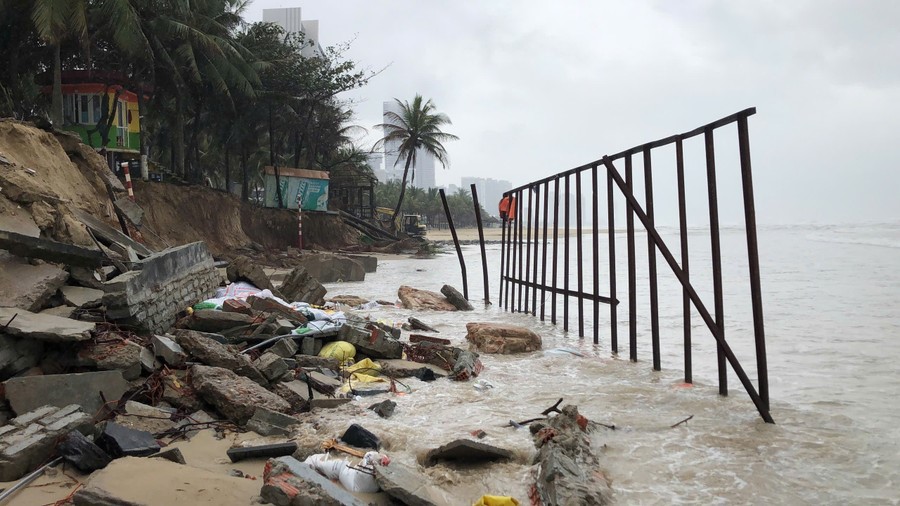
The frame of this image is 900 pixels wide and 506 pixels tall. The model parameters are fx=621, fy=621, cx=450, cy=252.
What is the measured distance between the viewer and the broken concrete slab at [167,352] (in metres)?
5.62

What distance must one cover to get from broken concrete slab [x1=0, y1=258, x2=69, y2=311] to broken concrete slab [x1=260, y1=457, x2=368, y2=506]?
3123 millimetres

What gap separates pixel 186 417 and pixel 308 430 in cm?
96

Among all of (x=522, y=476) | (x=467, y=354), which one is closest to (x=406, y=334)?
(x=467, y=354)

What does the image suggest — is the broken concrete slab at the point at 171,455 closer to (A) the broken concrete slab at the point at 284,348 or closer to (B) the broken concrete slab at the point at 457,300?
(A) the broken concrete slab at the point at 284,348

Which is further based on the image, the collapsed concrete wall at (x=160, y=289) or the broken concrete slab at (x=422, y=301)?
the broken concrete slab at (x=422, y=301)

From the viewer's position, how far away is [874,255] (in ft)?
83.8

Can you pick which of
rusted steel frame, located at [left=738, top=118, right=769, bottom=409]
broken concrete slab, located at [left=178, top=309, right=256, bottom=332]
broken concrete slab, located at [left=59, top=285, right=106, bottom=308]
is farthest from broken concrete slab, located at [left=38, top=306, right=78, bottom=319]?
rusted steel frame, located at [left=738, top=118, right=769, bottom=409]

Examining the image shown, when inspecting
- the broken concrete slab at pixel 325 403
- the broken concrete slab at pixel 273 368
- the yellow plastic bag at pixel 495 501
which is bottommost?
the yellow plastic bag at pixel 495 501

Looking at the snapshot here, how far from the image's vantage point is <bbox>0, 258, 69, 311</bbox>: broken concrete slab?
5242 millimetres

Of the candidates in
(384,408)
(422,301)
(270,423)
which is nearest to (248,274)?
(422,301)

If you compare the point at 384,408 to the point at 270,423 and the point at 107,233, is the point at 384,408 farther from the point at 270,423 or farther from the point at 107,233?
the point at 107,233

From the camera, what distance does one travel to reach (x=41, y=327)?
4848 millimetres

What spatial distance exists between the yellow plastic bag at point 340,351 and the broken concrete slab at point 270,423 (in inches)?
90.0

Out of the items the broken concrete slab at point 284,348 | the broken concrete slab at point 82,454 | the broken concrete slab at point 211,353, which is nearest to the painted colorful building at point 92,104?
the broken concrete slab at point 284,348
